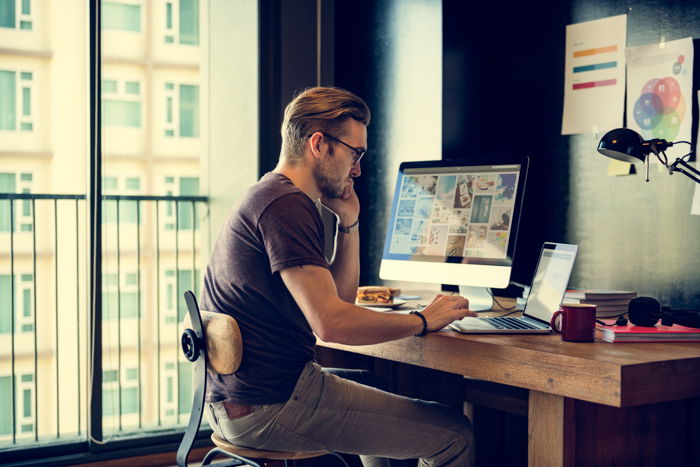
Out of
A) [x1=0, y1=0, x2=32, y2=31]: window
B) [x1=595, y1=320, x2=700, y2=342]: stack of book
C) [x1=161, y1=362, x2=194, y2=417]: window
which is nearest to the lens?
[x1=595, y1=320, x2=700, y2=342]: stack of book

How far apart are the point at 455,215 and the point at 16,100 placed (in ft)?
6.05

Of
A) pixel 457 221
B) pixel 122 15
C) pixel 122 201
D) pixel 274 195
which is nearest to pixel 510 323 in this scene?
pixel 457 221

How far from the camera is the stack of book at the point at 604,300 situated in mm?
2057

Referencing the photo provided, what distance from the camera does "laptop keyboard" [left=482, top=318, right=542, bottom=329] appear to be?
1.86m

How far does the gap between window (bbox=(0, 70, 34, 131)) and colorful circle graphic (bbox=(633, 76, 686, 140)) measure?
7.53ft

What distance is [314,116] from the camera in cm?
186

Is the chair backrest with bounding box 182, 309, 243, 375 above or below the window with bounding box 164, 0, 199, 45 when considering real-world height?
below

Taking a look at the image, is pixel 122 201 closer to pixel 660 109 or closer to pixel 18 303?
pixel 18 303

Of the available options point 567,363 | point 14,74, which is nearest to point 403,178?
point 567,363

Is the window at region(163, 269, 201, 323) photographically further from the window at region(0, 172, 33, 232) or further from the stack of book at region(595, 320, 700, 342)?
the stack of book at region(595, 320, 700, 342)

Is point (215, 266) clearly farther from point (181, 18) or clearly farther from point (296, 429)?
point (181, 18)

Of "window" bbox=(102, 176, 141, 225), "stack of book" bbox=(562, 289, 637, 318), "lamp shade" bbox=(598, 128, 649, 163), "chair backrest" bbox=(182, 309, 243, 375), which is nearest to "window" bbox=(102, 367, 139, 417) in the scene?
"window" bbox=(102, 176, 141, 225)

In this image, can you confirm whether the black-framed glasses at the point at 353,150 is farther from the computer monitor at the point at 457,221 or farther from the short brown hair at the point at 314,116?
the computer monitor at the point at 457,221

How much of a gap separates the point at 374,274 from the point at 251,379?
167 centimetres
